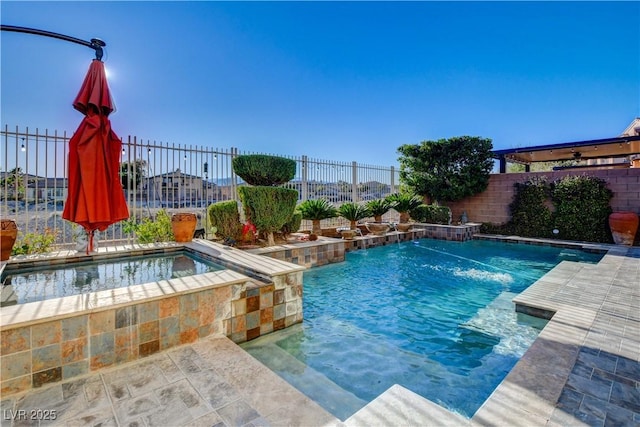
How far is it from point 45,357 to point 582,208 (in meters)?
12.8

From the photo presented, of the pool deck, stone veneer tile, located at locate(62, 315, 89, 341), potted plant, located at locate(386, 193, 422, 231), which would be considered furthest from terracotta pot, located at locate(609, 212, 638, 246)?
stone veneer tile, located at locate(62, 315, 89, 341)

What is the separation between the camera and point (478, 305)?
405 cm

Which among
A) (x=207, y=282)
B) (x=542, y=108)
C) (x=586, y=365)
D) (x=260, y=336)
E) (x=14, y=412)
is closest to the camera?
(x=14, y=412)

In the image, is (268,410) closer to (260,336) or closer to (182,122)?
(260,336)

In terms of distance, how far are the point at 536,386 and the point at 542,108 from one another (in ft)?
53.6

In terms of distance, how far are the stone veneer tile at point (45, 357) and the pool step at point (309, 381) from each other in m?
1.36

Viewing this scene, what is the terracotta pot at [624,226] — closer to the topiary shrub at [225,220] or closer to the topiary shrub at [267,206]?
the topiary shrub at [267,206]

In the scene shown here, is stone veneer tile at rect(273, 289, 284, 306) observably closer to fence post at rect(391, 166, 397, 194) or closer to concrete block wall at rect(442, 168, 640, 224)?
fence post at rect(391, 166, 397, 194)

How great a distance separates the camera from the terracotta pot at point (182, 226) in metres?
5.64

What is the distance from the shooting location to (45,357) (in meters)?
1.91

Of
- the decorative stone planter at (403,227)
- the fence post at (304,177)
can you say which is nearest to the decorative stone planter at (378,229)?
the decorative stone planter at (403,227)

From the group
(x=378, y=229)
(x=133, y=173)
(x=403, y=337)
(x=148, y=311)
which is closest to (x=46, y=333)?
(x=148, y=311)

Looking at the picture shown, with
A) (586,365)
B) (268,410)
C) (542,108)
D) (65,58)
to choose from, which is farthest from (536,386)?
(542,108)

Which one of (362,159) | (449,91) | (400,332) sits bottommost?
(400,332)
